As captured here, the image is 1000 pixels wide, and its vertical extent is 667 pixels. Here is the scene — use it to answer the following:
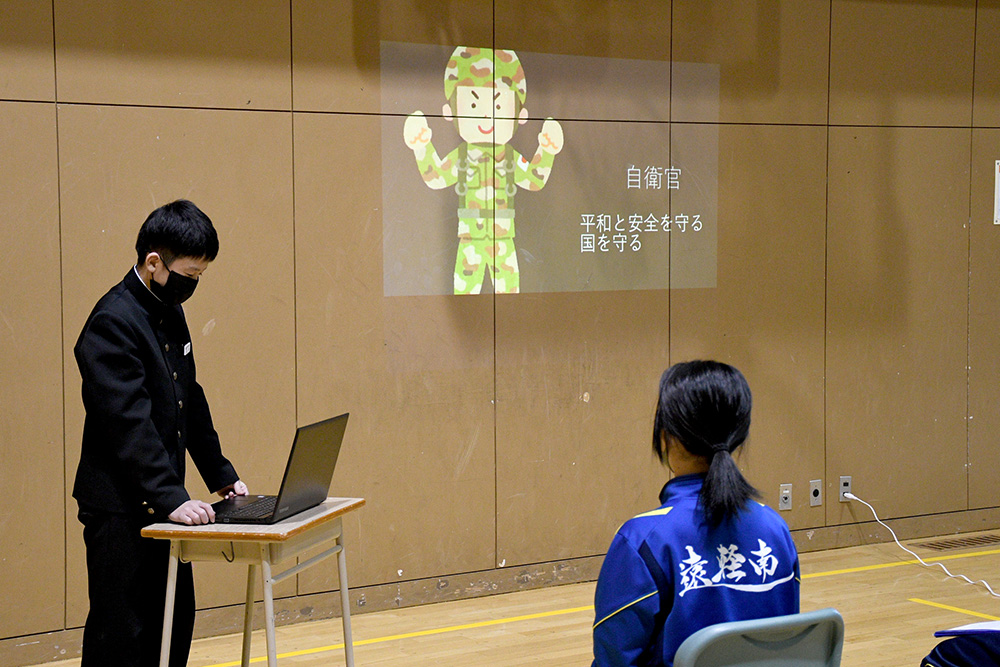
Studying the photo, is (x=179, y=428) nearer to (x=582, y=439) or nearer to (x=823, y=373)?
(x=582, y=439)

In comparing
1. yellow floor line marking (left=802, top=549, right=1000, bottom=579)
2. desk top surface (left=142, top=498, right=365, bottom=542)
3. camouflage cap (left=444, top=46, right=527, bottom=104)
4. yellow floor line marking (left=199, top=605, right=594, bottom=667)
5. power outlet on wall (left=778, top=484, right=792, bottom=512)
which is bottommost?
yellow floor line marking (left=199, top=605, right=594, bottom=667)

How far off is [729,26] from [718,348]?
1607 millimetres

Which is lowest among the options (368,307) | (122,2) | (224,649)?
(224,649)

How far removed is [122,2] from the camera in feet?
13.8

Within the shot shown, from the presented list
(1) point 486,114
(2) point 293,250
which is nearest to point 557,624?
(2) point 293,250

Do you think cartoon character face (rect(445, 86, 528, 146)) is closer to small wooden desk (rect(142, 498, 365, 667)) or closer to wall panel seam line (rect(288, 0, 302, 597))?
wall panel seam line (rect(288, 0, 302, 597))

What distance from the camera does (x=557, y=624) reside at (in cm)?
455

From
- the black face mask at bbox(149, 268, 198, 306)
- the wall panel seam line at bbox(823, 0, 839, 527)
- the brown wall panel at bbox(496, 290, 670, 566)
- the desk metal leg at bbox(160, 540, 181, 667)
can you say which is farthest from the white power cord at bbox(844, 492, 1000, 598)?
the black face mask at bbox(149, 268, 198, 306)

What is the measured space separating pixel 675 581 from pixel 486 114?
11.2 feet

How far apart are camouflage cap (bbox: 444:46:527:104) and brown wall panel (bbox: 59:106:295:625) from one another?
0.80 m

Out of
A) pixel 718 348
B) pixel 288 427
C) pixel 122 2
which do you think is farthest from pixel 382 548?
pixel 122 2

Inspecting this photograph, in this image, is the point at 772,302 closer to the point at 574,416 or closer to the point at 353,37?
the point at 574,416

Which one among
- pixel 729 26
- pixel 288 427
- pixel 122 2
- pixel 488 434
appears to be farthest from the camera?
pixel 729 26

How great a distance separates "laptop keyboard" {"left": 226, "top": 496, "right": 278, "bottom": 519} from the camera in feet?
9.40
